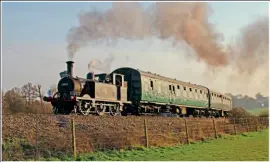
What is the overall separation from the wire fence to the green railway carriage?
9.85 ft

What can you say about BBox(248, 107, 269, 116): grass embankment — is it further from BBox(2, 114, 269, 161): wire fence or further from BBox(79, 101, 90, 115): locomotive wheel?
BBox(79, 101, 90, 115): locomotive wheel

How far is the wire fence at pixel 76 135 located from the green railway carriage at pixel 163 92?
3002mm

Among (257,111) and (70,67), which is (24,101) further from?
(257,111)

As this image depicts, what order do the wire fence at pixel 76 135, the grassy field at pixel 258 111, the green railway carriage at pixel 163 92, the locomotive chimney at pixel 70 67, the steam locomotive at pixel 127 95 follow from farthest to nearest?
the grassy field at pixel 258 111 < the green railway carriage at pixel 163 92 < the locomotive chimney at pixel 70 67 < the steam locomotive at pixel 127 95 < the wire fence at pixel 76 135

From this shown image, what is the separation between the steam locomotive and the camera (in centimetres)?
1387

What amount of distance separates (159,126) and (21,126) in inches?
211

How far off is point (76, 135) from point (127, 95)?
23.3 feet

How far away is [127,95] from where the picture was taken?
55.0 ft

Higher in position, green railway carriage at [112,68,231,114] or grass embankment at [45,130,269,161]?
green railway carriage at [112,68,231,114]

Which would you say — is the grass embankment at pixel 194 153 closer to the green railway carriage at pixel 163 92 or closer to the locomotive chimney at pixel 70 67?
the green railway carriage at pixel 163 92

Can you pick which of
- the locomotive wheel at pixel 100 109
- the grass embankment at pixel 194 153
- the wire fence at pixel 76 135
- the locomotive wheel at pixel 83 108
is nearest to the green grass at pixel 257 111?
the wire fence at pixel 76 135

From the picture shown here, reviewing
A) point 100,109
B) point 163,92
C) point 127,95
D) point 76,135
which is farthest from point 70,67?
point 76,135

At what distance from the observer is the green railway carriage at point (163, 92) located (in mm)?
16641

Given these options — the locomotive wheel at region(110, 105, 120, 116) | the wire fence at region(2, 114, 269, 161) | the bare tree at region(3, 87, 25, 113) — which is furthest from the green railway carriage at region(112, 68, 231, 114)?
the bare tree at region(3, 87, 25, 113)
